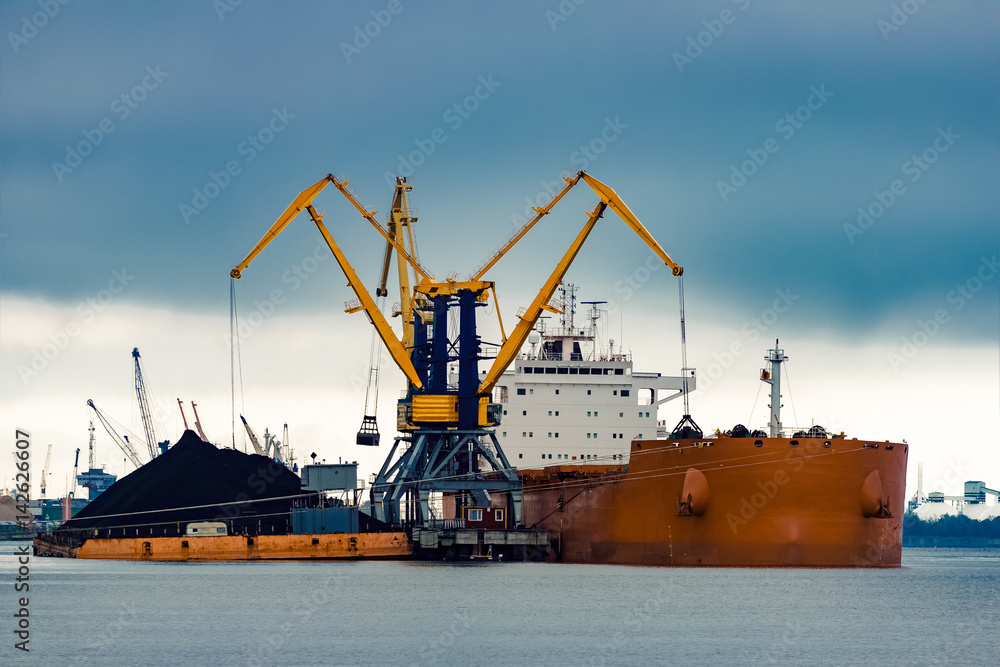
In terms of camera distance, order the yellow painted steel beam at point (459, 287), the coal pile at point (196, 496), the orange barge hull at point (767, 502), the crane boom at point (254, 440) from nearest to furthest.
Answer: the orange barge hull at point (767, 502)
the yellow painted steel beam at point (459, 287)
the coal pile at point (196, 496)
the crane boom at point (254, 440)

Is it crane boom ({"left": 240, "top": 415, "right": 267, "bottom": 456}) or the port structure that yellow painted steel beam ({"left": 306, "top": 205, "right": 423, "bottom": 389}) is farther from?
crane boom ({"left": 240, "top": 415, "right": 267, "bottom": 456})

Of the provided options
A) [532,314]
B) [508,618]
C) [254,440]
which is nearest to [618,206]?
[532,314]

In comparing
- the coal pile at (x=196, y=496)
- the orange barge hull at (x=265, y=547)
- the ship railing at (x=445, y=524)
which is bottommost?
the orange barge hull at (x=265, y=547)

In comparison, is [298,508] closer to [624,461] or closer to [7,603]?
[624,461]

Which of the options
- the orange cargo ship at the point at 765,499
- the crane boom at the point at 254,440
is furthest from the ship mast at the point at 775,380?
the crane boom at the point at 254,440

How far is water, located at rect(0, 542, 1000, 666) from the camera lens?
3566 cm

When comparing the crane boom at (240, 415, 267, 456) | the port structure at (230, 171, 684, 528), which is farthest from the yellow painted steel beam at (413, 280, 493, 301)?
the crane boom at (240, 415, 267, 456)

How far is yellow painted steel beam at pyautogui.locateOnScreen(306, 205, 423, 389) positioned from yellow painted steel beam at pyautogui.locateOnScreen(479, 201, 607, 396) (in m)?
3.30

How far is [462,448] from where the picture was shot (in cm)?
6494

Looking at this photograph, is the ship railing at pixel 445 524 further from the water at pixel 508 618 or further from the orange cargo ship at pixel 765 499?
the orange cargo ship at pixel 765 499

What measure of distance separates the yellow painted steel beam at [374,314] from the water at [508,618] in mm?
8875

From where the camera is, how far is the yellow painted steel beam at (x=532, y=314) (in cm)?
6419

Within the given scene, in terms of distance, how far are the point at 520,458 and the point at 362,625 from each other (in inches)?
1105

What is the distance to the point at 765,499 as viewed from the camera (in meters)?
51.8
